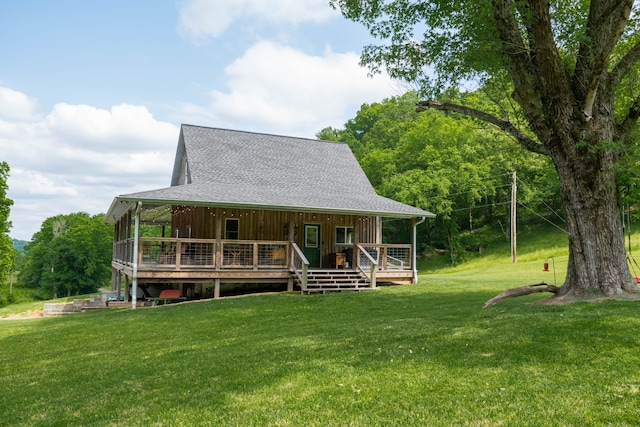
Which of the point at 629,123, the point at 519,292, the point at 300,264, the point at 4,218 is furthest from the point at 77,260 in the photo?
the point at 629,123

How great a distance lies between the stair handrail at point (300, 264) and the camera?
1725 cm

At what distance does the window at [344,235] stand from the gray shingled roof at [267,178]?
5.09 ft

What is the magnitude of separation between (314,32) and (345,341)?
12488 millimetres

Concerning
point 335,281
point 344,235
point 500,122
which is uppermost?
point 500,122

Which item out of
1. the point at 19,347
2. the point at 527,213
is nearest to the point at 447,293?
the point at 19,347

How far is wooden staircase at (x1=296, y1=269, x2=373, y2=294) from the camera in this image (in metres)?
17.6

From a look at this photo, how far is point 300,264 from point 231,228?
11.4 ft

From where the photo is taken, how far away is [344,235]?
22.0 metres

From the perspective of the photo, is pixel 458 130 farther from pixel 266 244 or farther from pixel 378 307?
pixel 378 307

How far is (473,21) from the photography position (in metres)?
10.8

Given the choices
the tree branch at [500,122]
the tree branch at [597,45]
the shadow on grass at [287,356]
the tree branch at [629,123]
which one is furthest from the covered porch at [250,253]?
the tree branch at [597,45]

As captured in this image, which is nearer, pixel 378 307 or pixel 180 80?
pixel 378 307

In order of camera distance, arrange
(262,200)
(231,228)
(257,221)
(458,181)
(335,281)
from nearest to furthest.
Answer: (262,200), (335,281), (231,228), (257,221), (458,181)

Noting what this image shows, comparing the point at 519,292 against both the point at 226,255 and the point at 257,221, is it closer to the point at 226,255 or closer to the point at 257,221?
the point at 226,255
